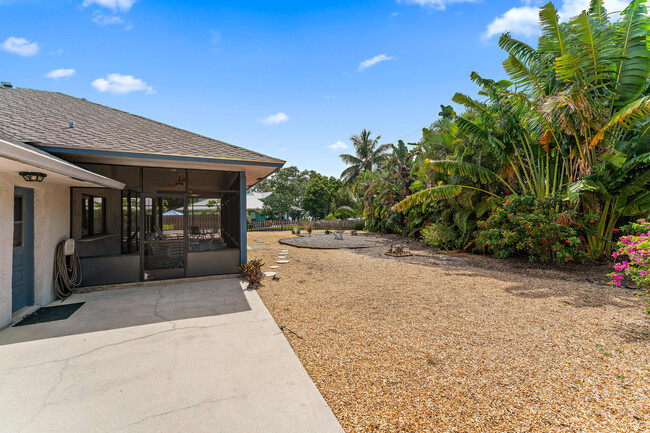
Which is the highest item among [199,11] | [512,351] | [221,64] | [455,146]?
[199,11]

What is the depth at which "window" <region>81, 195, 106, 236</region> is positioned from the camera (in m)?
6.60

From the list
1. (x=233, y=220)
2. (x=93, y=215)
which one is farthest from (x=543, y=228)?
(x=93, y=215)

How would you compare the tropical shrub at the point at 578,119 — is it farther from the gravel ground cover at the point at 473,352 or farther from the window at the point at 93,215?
the window at the point at 93,215

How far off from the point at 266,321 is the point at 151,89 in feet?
27.7

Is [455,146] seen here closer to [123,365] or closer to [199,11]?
[199,11]

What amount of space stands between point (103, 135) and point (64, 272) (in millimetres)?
3006

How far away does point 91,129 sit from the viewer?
6.02m

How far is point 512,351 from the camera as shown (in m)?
3.27

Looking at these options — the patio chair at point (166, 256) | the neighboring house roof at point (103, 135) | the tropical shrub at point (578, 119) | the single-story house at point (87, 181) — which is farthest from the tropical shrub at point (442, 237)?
the patio chair at point (166, 256)

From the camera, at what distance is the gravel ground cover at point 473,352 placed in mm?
2197

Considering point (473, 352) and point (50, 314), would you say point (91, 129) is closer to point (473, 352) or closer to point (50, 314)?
point (50, 314)

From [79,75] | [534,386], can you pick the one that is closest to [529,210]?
[534,386]

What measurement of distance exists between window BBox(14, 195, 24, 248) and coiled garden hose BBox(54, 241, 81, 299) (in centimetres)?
85

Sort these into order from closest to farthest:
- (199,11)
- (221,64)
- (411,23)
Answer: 1. (199,11)
2. (411,23)
3. (221,64)
